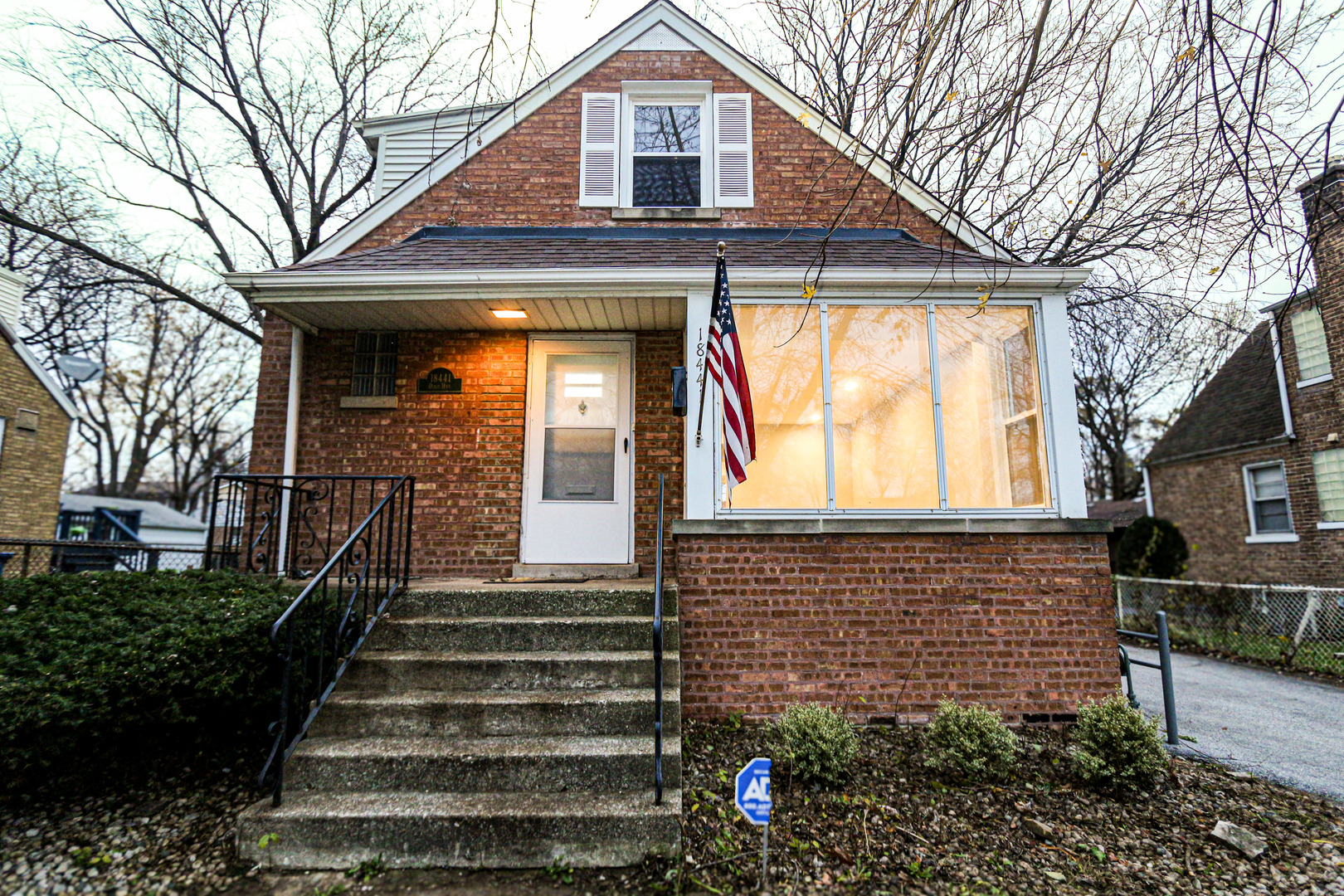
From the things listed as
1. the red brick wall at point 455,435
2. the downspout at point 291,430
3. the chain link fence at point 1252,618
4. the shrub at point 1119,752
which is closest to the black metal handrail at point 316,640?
the red brick wall at point 455,435

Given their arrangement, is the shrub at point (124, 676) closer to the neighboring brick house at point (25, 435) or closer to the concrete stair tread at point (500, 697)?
the concrete stair tread at point (500, 697)

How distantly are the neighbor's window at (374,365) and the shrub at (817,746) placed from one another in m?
4.79

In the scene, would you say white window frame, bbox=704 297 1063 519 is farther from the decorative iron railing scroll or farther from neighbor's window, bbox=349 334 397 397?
neighbor's window, bbox=349 334 397 397

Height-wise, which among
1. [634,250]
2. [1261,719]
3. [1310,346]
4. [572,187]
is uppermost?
[572,187]

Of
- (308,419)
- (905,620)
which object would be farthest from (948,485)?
(308,419)

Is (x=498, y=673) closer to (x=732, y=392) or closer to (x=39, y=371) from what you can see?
(x=732, y=392)

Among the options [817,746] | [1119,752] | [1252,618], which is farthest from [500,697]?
[1252,618]

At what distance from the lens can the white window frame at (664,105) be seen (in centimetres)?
696

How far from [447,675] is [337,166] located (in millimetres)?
13969

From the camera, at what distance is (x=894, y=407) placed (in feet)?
18.0

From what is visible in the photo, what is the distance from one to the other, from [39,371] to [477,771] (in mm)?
15483

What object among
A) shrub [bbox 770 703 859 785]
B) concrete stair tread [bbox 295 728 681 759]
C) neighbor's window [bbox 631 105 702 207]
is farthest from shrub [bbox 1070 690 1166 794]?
neighbor's window [bbox 631 105 702 207]

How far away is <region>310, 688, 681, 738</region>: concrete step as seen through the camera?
3.66 meters

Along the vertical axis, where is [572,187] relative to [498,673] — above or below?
above
